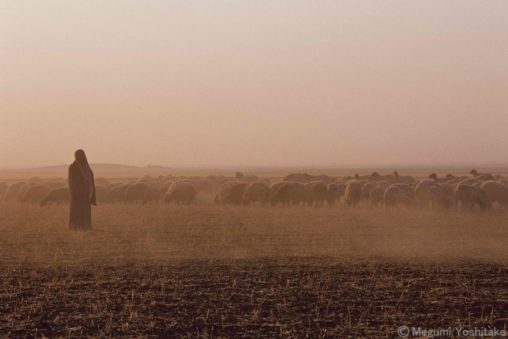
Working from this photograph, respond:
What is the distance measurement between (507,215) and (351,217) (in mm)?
6587

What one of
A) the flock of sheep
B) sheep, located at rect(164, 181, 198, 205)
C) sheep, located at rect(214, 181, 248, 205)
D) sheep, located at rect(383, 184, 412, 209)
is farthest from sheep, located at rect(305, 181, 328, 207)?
sheep, located at rect(164, 181, 198, 205)

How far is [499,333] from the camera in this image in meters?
8.02

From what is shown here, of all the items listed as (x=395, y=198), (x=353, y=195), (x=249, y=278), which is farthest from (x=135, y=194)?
(x=249, y=278)

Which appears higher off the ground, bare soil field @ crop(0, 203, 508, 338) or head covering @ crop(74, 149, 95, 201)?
head covering @ crop(74, 149, 95, 201)

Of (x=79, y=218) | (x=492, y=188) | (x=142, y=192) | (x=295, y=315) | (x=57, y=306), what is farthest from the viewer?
(x=142, y=192)

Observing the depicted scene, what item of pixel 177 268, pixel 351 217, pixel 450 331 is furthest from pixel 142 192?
pixel 450 331

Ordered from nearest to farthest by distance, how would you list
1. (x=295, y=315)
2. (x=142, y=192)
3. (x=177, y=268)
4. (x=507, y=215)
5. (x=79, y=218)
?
(x=295, y=315)
(x=177, y=268)
(x=79, y=218)
(x=507, y=215)
(x=142, y=192)

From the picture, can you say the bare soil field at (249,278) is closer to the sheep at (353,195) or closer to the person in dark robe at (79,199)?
the person in dark robe at (79,199)

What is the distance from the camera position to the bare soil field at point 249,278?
861 cm

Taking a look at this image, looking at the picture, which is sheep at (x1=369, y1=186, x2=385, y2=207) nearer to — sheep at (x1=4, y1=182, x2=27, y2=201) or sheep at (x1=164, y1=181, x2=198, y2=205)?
sheep at (x1=164, y1=181, x2=198, y2=205)

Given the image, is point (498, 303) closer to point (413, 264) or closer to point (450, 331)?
point (450, 331)

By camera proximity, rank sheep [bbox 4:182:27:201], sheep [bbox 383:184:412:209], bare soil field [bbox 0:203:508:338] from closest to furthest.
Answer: bare soil field [bbox 0:203:508:338] → sheep [bbox 383:184:412:209] → sheep [bbox 4:182:27:201]

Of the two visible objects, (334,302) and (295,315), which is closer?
(295,315)

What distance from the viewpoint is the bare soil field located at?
8609 mm
